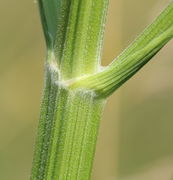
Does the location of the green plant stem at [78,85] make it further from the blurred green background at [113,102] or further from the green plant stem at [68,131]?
the blurred green background at [113,102]

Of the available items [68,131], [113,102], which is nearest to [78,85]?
[68,131]

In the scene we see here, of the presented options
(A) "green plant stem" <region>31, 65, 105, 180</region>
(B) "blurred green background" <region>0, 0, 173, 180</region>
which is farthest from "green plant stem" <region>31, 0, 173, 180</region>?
(B) "blurred green background" <region>0, 0, 173, 180</region>

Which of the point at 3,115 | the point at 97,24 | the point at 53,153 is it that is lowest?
the point at 3,115

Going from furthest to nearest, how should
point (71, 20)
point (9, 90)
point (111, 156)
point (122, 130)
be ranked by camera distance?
1. point (9, 90)
2. point (122, 130)
3. point (111, 156)
4. point (71, 20)

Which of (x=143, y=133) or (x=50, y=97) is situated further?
(x=143, y=133)

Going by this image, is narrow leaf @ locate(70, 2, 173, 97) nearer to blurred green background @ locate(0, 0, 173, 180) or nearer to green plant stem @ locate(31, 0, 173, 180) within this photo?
green plant stem @ locate(31, 0, 173, 180)

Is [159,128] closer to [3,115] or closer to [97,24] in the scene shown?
[3,115]

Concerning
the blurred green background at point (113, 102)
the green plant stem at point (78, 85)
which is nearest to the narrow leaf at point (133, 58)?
the green plant stem at point (78, 85)

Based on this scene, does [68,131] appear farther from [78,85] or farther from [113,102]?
[113,102]

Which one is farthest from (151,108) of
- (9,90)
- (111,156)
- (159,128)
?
(9,90)
